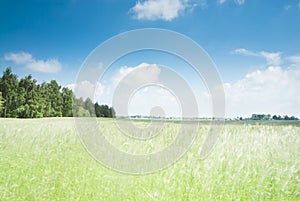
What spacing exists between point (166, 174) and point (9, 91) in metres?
42.8

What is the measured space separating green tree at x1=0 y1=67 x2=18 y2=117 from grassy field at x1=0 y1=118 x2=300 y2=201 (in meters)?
39.1

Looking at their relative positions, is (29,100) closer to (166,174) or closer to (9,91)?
(9,91)

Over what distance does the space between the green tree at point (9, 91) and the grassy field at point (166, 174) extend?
39117 mm

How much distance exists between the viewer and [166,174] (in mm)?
4930

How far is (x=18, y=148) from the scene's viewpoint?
21.6ft

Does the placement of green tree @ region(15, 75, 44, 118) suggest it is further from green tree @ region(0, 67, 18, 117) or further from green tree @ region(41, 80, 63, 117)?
green tree @ region(41, 80, 63, 117)

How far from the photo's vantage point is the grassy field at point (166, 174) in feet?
14.0

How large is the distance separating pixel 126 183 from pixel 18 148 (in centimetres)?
343

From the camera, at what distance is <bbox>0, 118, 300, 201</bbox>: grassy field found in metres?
4.25

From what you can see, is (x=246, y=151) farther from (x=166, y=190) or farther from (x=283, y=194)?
(x=166, y=190)

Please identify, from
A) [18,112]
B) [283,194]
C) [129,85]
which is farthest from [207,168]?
[18,112]

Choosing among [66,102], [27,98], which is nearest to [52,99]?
[66,102]

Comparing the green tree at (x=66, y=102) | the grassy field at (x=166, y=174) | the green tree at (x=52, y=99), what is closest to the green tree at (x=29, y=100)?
the green tree at (x=52, y=99)

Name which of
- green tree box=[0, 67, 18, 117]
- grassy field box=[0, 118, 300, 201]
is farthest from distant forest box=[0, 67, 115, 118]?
grassy field box=[0, 118, 300, 201]
